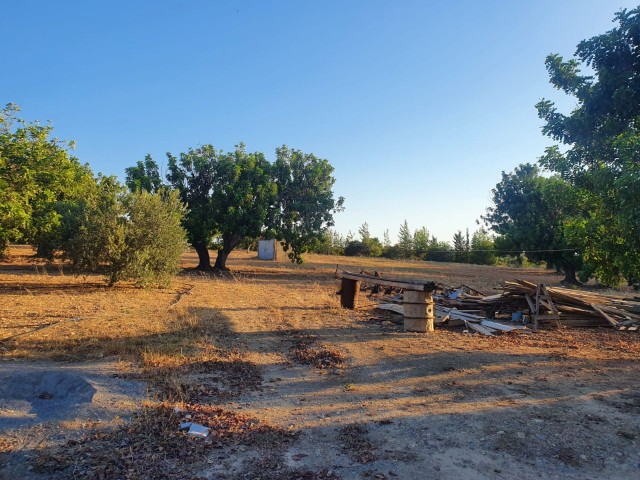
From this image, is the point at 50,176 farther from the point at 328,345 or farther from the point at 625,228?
the point at 625,228

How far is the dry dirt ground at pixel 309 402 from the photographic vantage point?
158 inches

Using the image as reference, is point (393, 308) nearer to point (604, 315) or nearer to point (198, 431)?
point (604, 315)

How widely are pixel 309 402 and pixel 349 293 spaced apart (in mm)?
9115

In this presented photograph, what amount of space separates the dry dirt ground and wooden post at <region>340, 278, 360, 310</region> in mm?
3847

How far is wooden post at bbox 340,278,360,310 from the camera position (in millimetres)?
14844

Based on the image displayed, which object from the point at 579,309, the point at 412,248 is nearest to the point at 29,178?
the point at 579,309

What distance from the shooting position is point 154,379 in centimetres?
638

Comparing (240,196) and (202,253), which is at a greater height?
(240,196)

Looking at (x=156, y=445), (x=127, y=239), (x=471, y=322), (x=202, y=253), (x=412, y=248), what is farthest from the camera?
(x=412, y=248)

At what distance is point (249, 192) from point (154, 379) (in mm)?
19684

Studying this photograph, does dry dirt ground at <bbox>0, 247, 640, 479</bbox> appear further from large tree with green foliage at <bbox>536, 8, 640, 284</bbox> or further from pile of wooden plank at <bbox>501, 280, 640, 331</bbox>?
large tree with green foliage at <bbox>536, 8, 640, 284</bbox>

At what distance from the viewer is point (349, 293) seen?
48.9 ft

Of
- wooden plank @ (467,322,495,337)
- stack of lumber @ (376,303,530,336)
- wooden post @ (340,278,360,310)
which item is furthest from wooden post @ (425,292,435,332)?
wooden post @ (340,278,360,310)

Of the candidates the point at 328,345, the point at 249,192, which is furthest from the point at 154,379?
the point at 249,192
